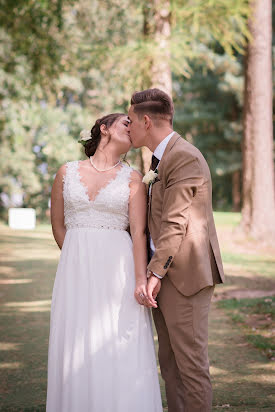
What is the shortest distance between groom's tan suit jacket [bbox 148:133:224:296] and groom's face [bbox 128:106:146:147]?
0.20m

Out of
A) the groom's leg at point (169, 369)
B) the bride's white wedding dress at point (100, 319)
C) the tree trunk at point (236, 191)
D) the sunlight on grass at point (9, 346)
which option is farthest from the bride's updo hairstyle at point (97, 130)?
the tree trunk at point (236, 191)

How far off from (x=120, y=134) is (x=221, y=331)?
3.75 m

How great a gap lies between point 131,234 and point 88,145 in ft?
2.24

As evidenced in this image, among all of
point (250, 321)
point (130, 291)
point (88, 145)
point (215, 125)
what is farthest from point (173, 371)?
point (215, 125)

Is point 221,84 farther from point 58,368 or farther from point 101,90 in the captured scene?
point 58,368

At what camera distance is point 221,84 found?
1129 inches

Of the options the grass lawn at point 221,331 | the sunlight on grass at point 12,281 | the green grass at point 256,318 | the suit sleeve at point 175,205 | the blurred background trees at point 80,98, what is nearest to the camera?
the suit sleeve at point 175,205

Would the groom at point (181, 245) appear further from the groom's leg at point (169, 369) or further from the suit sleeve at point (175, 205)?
the groom's leg at point (169, 369)

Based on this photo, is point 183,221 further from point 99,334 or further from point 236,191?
point 236,191

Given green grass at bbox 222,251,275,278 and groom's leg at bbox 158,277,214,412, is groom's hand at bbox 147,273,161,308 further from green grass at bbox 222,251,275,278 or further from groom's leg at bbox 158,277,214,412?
green grass at bbox 222,251,275,278

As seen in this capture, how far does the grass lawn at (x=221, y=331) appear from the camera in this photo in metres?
4.41

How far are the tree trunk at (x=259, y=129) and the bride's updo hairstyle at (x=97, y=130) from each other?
10263 mm

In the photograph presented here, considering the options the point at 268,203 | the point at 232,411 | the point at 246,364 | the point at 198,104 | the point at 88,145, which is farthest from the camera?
the point at 198,104

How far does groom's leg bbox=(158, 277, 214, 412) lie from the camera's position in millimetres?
3158
